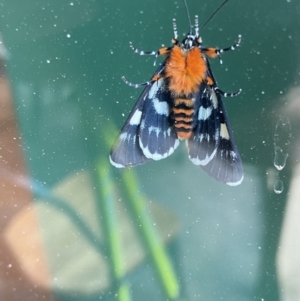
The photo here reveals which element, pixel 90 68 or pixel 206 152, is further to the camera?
pixel 90 68

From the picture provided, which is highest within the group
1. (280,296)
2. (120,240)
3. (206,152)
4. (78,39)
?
(78,39)

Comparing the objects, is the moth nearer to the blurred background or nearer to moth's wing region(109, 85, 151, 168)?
moth's wing region(109, 85, 151, 168)

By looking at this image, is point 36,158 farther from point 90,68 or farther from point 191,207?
point 191,207

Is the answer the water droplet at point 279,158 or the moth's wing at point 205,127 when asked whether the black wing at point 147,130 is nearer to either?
the moth's wing at point 205,127

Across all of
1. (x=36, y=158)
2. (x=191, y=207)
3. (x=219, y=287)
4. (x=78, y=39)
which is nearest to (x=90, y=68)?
(x=78, y=39)

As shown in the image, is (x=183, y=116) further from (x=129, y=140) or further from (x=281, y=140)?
(x=281, y=140)

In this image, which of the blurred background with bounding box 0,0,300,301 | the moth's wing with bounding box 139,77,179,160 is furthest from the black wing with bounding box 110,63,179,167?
the blurred background with bounding box 0,0,300,301
